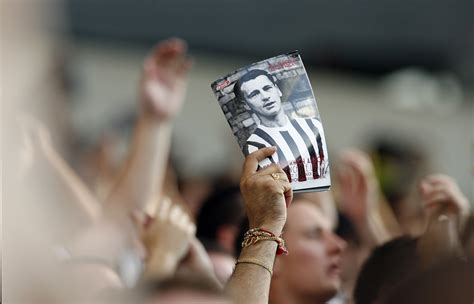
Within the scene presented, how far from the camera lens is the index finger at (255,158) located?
2762 millimetres

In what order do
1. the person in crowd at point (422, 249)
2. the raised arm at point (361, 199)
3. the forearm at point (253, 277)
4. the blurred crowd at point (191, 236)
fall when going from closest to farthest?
the blurred crowd at point (191, 236), the forearm at point (253, 277), the person in crowd at point (422, 249), the raised arm at point (361, 199)

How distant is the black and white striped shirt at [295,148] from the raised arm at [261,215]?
0.03 meters

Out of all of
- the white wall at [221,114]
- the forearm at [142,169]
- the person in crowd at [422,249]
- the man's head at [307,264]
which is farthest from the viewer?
the white wall at [221,114]

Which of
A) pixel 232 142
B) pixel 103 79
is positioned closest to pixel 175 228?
pixel 232 142

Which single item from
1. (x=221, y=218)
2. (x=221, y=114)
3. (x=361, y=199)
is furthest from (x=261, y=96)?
(x=221, y=114)

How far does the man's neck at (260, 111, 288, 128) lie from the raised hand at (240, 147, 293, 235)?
7 cm

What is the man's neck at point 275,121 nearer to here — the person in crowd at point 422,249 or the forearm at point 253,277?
the forearm at point 253,277

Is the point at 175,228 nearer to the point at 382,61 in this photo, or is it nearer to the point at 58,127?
the point at 58,127

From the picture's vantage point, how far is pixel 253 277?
2635 millimetres

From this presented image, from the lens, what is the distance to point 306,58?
14.8 m

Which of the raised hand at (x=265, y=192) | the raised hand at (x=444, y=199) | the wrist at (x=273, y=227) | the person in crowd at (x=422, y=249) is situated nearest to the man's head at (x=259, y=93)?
the raised hand at (x=265, y=192)

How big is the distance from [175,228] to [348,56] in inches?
475

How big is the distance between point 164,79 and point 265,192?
5.52 ft

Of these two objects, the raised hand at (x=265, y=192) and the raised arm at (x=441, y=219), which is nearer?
the raised hand at (x=265, y=192)
